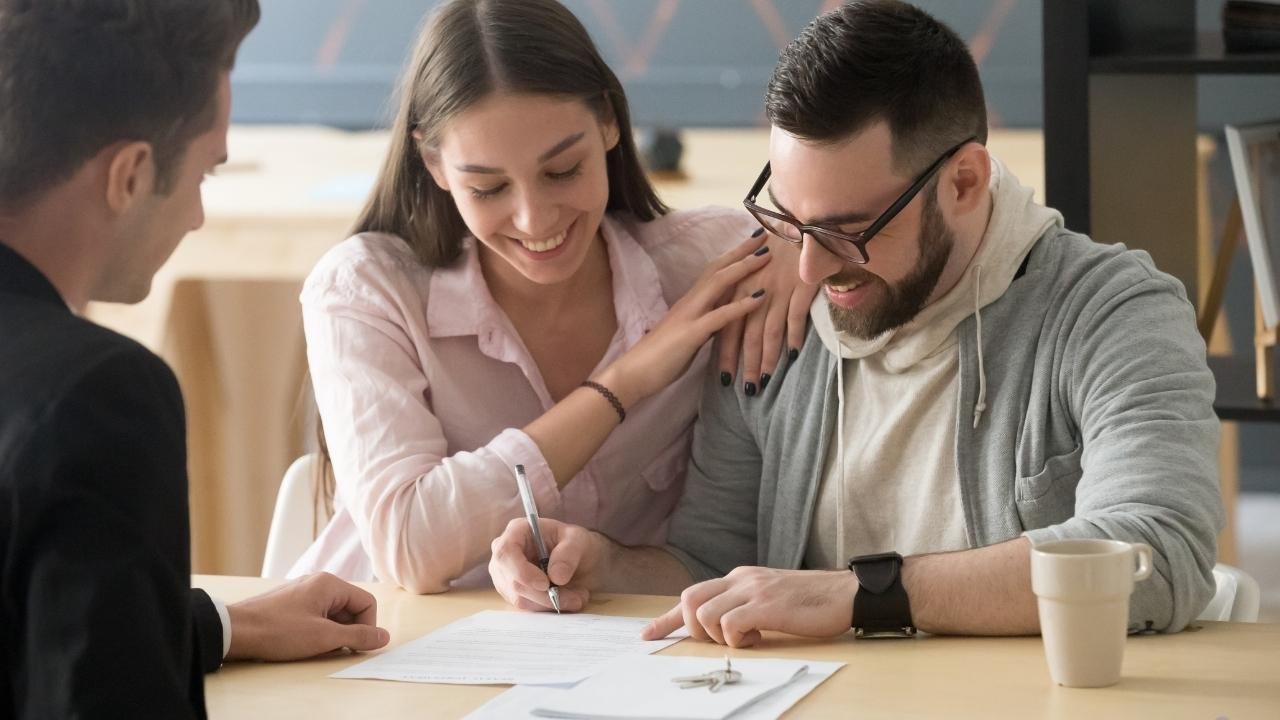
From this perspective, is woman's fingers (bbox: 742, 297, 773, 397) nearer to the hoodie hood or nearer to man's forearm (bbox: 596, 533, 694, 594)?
the hoodie hood

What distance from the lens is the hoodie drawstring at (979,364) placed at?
1732 millimetres

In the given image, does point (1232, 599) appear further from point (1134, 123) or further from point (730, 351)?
point (1134, 123)

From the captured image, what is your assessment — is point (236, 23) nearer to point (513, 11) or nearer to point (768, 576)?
point (768, 576)

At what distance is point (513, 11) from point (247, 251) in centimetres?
172

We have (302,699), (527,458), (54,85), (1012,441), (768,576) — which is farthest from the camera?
(527,458)

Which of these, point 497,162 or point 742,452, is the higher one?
point 497,162

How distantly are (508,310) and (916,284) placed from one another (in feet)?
1.86

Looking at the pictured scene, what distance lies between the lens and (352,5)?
469cm

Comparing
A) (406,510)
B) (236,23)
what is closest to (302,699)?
(406,510)

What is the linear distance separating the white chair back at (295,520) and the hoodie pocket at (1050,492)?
1013 millimetres

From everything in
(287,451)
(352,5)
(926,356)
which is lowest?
(287,451)

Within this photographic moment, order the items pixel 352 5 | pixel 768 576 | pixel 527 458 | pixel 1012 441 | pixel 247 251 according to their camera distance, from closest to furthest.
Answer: pixel 768 576
pixel 1012 441
pixel 527 458
pixel 247 251
pixel 352 5

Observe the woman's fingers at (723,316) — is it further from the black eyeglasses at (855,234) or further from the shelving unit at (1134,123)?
the shelving unit at (1134,123)

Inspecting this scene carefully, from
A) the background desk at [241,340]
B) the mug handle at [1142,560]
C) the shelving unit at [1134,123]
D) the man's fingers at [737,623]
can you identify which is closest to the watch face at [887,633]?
the man's fingers at [737,623]
